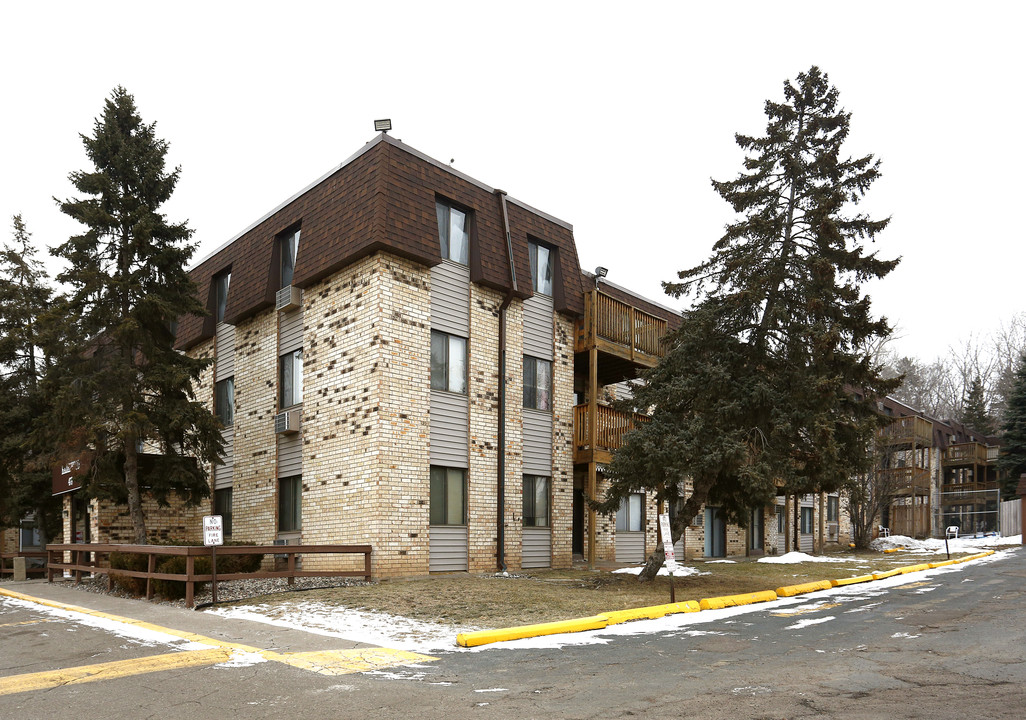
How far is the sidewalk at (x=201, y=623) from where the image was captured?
10.0 meters

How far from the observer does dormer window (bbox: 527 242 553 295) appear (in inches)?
859

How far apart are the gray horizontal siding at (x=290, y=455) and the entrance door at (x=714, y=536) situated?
53.5ft

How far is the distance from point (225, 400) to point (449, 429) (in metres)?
8.62

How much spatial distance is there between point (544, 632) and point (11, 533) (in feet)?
104

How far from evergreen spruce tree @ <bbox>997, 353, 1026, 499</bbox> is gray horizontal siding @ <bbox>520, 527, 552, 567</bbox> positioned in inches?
1558

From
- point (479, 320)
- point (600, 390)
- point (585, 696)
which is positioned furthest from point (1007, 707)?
point (600, 390)

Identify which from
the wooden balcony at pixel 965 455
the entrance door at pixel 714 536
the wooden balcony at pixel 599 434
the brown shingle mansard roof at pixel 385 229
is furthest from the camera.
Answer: the wooden balcony at pixel 965 455

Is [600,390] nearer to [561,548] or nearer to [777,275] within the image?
[561,548]

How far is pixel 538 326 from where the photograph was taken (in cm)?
2162

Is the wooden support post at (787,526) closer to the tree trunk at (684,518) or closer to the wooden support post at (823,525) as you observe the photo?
the wooden support post at (823,525)

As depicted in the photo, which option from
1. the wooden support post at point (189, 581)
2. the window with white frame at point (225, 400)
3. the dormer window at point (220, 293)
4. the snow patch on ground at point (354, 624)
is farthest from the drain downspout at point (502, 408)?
the dormer window at point (220, 293)

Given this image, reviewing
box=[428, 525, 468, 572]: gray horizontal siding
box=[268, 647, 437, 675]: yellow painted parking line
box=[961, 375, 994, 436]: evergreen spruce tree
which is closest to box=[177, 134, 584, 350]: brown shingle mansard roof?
box=[428, 525, 468, 572]: gray horizontal siding

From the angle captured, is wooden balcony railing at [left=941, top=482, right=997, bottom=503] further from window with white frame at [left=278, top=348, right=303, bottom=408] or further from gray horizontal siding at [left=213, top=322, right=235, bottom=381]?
gray horizontal siding at [left=213, top=322, right=235, bottom=381]

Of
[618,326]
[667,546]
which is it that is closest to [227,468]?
[618,326]
